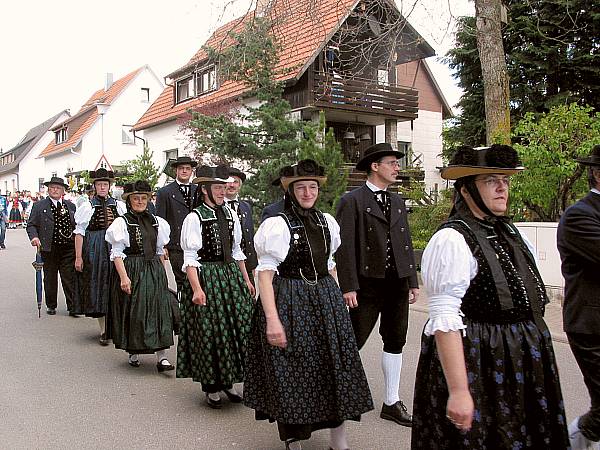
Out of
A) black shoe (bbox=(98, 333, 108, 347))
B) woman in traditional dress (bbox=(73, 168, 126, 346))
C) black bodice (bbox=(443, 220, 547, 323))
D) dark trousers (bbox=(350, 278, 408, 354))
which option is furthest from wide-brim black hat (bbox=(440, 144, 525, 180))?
woman in traditional dress (bbox=(73, 168, 126, 346))

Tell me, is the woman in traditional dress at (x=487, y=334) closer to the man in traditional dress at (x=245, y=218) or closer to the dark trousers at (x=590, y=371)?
the dark trousers at (x=590, y=371)

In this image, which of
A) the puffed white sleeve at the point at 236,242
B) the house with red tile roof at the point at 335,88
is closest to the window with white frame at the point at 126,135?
the house with red tile roof at the point at 335,88

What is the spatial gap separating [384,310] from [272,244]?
133cm

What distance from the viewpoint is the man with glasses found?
4.78 metres

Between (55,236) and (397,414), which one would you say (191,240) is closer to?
(397,414)

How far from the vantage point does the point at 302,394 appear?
12.8 feet

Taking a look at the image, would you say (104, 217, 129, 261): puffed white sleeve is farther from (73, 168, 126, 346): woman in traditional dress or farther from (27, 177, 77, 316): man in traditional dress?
(27, 177, 77, 316): man in traditional dress

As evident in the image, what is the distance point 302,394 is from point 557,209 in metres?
8.03

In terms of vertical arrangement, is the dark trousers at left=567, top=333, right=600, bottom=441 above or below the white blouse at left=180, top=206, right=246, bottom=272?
below

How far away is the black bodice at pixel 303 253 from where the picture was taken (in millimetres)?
4125

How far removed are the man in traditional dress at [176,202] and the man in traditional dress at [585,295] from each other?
491cm

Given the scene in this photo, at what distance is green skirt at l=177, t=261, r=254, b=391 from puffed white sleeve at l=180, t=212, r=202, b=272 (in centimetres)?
14

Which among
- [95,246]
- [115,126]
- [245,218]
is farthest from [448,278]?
[115,126]

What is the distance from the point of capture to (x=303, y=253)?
4.14 metres
